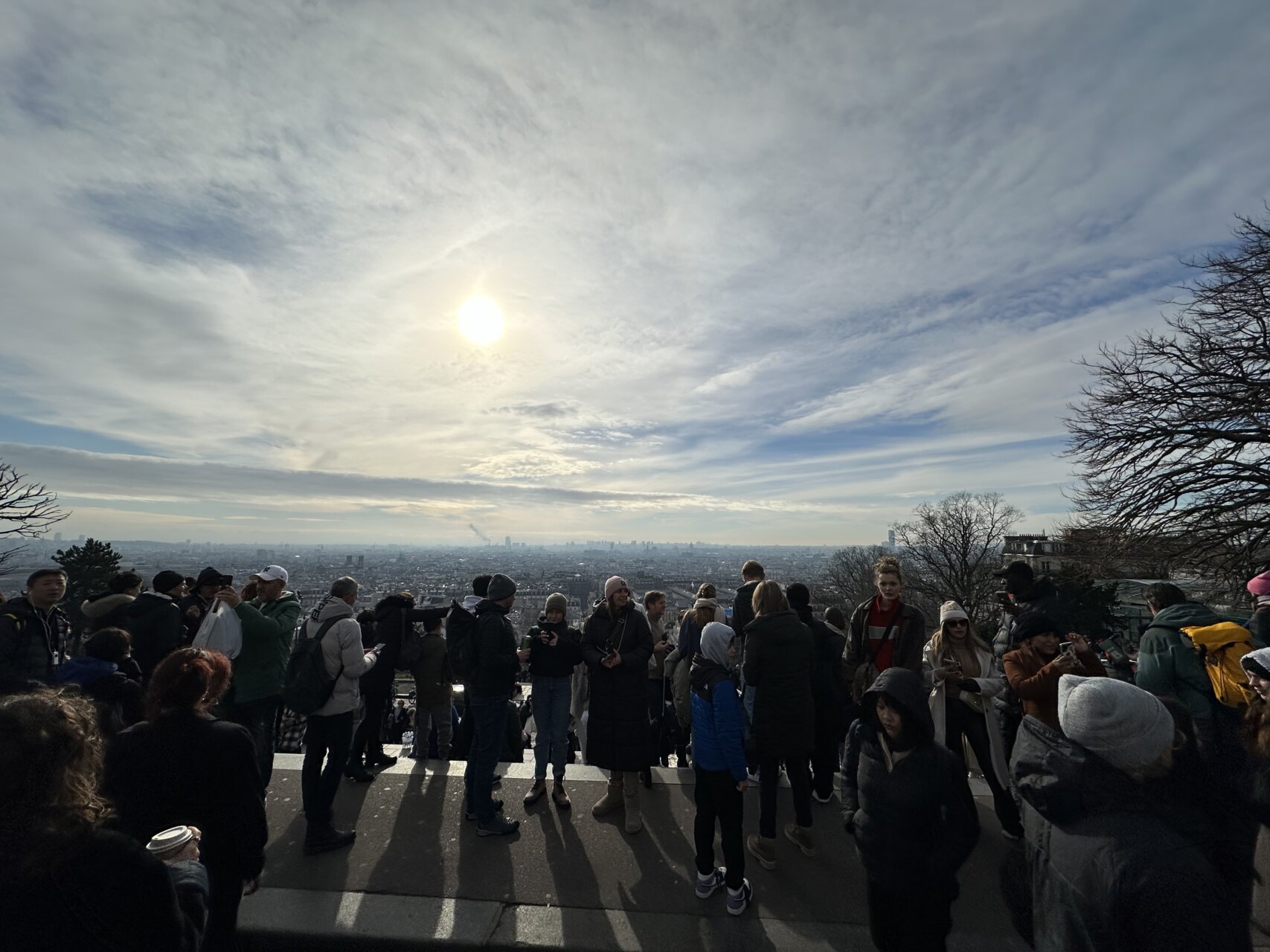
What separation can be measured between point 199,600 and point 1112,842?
7354mm

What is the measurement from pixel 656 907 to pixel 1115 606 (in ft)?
82.5

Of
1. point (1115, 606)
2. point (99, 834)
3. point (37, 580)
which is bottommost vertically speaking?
point (1115, 606)

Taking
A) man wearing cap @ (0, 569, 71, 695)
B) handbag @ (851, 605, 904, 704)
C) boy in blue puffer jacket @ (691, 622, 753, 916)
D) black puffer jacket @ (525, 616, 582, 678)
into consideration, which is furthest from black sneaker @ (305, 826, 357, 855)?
handbag @ (851, 605, 904, 704)

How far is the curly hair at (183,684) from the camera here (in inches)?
96.0

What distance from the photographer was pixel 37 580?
178 inches

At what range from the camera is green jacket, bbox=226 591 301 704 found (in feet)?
14.4

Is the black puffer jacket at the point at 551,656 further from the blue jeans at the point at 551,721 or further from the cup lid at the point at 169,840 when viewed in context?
the cup lid at the point at 169,840

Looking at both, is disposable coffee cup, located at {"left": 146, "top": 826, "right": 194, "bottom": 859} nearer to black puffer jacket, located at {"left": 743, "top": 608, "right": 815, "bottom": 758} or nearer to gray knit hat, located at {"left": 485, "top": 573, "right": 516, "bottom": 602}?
gray knit hat, located at {"left": 485, "top": 573, "right": 516, "bottom": 602}

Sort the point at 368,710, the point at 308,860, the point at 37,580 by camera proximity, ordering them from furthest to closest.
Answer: the point at 368,710 → the point at 37,580 → the point at 308,860

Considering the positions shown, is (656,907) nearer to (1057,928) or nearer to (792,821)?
(792,821)

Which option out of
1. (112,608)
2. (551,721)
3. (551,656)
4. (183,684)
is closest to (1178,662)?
(551,656)

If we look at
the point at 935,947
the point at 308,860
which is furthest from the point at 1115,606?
the point at 308,860

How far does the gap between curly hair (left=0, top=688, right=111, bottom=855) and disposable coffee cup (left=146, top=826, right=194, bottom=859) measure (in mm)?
423

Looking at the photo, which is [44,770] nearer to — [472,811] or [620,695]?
[472,811]
